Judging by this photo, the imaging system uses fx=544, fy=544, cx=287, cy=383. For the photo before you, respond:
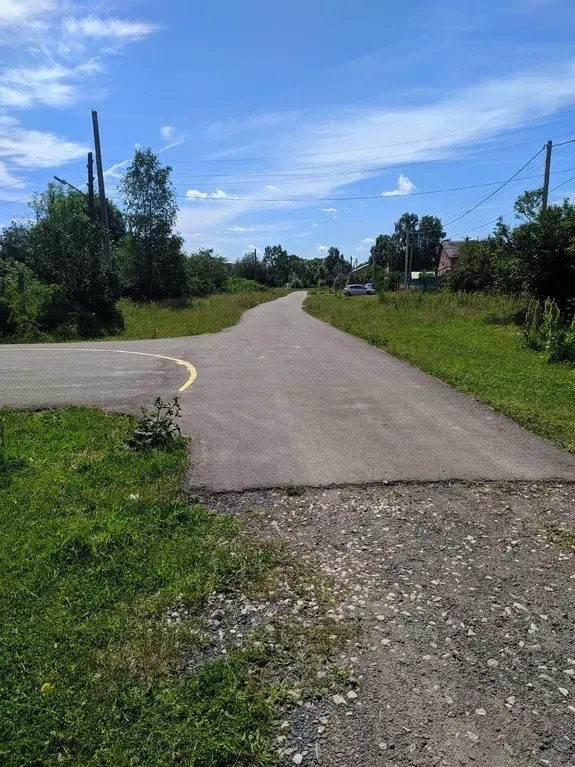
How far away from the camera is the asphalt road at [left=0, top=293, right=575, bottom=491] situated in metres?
5.29

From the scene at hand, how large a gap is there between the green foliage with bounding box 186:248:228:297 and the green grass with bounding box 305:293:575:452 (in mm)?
26709

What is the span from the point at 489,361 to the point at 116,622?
10119 millimetres

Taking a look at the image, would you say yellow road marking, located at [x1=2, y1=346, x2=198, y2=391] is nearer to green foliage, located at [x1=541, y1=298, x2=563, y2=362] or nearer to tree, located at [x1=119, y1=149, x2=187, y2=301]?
green foliage, located at [x1=541, y1=298, x2=563, y2=362]

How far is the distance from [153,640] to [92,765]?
73 cm

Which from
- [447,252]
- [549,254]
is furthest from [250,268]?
[549,254]

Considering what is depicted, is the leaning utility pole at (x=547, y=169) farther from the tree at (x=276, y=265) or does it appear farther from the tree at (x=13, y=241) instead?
the tree at (x=276, y=265)

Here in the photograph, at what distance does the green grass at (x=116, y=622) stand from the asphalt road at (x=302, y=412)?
2.97 ft

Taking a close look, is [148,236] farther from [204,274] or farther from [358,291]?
[358,291]

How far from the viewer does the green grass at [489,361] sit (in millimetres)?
7223

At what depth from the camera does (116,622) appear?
295 centimetres

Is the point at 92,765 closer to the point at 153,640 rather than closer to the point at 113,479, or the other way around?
the point at 153,640

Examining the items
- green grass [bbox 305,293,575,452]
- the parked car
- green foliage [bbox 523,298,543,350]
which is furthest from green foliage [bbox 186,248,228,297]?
green foliage [bbox 523,298,543,350]

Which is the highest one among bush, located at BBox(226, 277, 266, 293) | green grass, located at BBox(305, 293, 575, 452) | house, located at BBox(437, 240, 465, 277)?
house, located at BBox(437, 240, 465, 277)

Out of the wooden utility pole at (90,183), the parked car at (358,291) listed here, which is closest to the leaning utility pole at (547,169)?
the wooden utility pole at (90,183)
